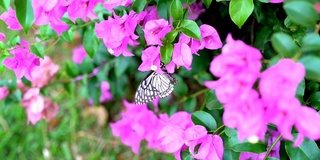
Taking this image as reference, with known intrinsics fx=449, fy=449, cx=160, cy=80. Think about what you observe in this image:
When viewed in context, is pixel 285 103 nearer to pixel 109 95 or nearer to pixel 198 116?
pixel 198 116

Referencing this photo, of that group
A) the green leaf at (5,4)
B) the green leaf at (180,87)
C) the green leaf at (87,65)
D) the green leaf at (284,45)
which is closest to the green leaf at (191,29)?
the green leaf at (284,45)

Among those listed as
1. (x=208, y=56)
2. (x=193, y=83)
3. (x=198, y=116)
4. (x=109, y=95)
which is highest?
(x=198, y=116)

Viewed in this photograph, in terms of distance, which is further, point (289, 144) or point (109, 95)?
point (109, 95)

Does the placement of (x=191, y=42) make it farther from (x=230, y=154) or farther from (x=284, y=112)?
(x=284, y=112)

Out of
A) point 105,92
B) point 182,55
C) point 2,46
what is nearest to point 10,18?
point 2,46

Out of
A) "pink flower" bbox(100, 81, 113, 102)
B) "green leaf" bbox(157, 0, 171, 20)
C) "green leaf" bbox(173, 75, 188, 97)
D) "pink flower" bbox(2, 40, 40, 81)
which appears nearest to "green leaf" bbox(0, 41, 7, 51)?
"pink flower" bbox(2, 40, 40, 81)

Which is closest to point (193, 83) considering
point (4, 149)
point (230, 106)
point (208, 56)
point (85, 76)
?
point (208, 56)

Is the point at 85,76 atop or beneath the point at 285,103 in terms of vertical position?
beneath

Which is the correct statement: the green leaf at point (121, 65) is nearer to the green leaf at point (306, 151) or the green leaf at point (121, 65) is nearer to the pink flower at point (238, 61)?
the green leaf at point (306, 151)

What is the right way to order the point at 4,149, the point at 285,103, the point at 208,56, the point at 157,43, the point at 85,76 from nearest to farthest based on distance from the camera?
the point at 285,103, the point at 157,43, the point at 208,56, the point at 85,76, the point at 4,149
